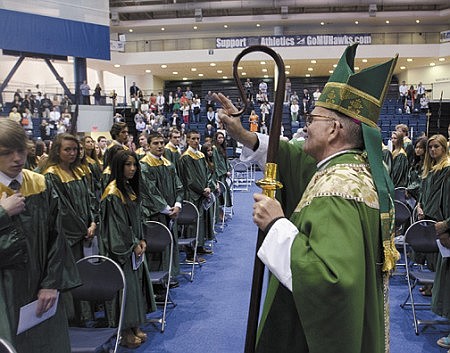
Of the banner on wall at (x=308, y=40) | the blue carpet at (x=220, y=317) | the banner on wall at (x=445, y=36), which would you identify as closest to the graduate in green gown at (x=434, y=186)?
the blue carpet at (x=220, y=317)

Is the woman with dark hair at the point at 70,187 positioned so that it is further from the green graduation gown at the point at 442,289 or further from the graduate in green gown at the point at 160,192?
the green graduation gown at the point at 442,289

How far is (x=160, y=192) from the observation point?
603 centimetres

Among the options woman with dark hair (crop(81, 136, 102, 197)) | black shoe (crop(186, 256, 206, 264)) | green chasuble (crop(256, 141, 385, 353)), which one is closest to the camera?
green chasuble (crop(256, 141, 385, 353))

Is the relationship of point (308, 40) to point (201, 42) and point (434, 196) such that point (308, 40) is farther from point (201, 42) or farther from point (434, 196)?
point (434, 196)

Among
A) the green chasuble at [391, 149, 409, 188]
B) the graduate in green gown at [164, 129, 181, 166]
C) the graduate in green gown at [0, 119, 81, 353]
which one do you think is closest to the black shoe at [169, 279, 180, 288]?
the graduate in green gown at [164, 129, 181, 166]

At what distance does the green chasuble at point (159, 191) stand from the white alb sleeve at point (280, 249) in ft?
13.0

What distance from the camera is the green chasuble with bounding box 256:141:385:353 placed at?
1.47m

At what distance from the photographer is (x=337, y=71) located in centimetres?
189

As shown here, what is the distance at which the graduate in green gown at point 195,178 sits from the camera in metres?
7.34

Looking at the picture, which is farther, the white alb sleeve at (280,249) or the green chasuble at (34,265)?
the green chasuble at (34,265)

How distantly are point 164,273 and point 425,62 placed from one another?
30.6m

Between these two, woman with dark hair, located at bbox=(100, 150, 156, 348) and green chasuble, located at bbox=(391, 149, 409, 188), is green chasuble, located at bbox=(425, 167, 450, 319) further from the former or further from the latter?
green chasuble, located at bbox=(391, 149, 409, 188)

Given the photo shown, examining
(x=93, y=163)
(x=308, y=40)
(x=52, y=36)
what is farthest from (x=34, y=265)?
(x=308, y=40)

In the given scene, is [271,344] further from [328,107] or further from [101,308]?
[101,308]
